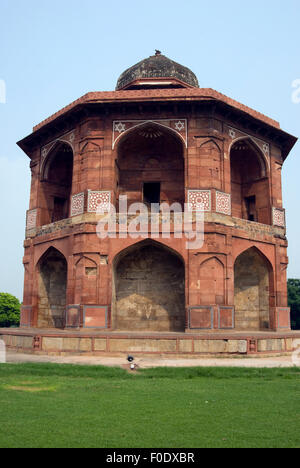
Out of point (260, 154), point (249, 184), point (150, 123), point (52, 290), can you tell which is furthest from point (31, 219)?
point (260, 154)

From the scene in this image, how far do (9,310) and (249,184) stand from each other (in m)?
25.4

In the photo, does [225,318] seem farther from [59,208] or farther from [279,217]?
[59,208]

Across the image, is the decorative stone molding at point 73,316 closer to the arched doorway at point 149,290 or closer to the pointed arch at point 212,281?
the arched doorway at point 149,290

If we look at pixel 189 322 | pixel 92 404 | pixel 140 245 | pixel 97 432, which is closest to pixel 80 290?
pixel 140 245

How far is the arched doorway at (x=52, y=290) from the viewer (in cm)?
1730

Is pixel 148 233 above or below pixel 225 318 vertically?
above

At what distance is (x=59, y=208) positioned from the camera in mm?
18719

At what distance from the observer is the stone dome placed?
59.4ft

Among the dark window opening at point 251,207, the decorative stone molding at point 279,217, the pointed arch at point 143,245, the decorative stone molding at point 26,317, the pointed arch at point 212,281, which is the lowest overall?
the decorative stone molding at point 26,317

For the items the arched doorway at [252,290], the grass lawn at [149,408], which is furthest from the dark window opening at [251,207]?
the grass lawn at [149,408]

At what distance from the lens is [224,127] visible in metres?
15.8

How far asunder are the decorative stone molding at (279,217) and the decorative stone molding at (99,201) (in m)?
6.48

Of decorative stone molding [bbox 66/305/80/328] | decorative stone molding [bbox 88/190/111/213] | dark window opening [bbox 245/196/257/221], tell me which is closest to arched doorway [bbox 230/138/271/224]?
dark window opening [bbox 245/196/257/221]
